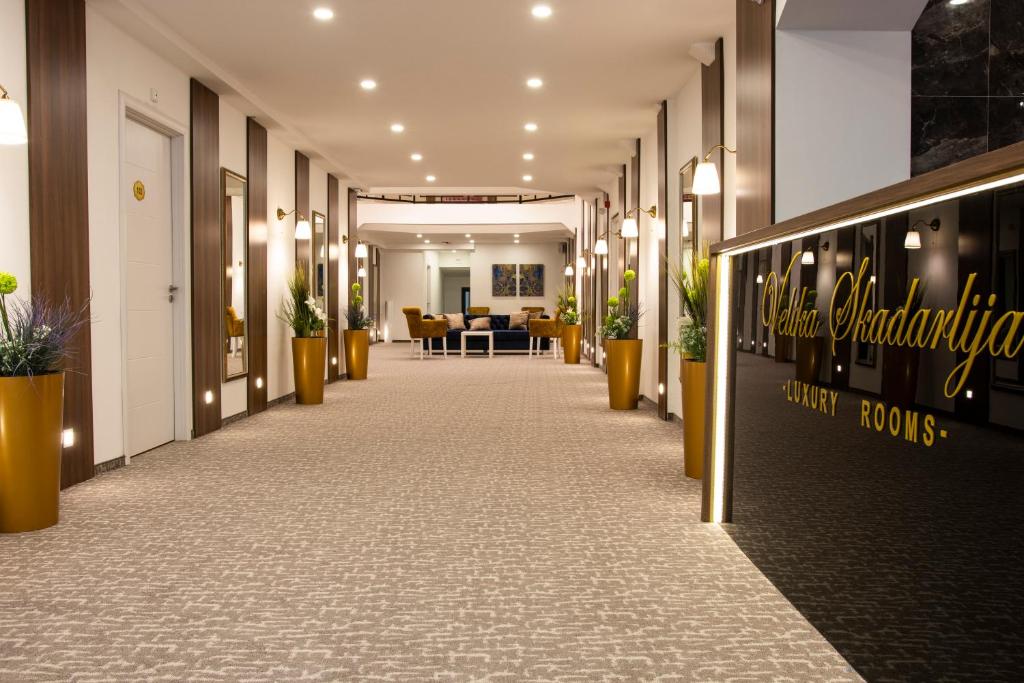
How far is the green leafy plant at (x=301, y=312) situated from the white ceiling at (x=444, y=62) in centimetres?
172

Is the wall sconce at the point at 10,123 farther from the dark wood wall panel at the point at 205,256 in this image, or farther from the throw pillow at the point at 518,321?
the throw pillow at the point at 518,321

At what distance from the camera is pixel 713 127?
652 centimetres

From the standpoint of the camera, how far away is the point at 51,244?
193 inches

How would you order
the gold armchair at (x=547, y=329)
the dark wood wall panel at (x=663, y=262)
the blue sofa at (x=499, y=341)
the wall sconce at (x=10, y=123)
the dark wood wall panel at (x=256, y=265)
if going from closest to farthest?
1. the wall sconce at (x=10, y=123)
2. the dark wood wall panel at (x=663, y=262)
3. the dark wood wall panel at (x=256, y=265)
4. the gold armchair at (x=547, y=329)
5. the blue sofa at (x=499, y=341)

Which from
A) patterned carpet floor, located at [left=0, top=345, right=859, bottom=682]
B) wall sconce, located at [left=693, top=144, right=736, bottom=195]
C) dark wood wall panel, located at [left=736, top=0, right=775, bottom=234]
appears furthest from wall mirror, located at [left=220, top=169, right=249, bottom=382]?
dark wood wall panel, located at [left=736, top=0, right=775, bottom=234]

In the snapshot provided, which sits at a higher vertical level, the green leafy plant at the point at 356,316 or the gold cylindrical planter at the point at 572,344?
the green leafy plant at the point at 356,316

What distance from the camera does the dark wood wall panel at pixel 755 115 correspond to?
15.5 feet

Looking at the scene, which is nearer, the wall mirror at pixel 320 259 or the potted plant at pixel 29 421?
the potted plant at pixel 29 421

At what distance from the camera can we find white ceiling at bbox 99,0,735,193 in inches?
229

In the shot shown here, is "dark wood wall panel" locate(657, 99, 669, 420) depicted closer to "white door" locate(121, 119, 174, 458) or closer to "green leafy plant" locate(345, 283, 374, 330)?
"white door" locate(121, 119, 174, 458)

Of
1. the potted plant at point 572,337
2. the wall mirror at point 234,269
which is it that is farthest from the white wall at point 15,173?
the potted plant at point 572,337

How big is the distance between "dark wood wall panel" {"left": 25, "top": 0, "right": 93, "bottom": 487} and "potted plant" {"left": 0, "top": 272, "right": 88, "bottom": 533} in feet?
2.61

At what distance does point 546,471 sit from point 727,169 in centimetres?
258

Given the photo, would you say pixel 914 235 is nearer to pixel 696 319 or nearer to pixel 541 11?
pixel 696 319
